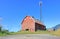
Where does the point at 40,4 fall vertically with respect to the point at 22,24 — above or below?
above

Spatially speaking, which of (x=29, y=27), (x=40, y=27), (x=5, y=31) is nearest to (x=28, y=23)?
(x=29, y=27)

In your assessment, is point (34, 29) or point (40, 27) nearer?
point (34, 29)

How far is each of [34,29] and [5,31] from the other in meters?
19.0

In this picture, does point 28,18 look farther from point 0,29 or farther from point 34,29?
point 0,29

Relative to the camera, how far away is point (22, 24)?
66.9m

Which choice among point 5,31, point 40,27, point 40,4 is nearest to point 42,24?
point 40,27

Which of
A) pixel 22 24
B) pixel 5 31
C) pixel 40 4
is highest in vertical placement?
pixel 40 4

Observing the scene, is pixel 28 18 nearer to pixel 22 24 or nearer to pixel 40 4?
pixel 22 24

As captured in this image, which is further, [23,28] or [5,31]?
[23,28]

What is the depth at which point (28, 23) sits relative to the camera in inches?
2579

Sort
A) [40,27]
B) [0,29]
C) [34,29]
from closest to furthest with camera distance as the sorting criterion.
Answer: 1. [0,29]
2. [34,29]
3. [40,27]

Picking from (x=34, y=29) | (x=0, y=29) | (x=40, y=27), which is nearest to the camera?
(x=0, y=29)

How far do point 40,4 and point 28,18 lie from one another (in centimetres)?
852

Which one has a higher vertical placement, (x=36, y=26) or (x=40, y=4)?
(x=40, y=4)
